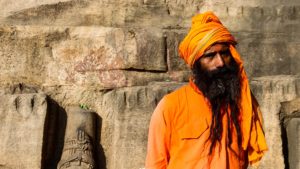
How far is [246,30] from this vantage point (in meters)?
4.59

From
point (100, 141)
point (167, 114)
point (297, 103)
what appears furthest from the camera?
point (100, 141)

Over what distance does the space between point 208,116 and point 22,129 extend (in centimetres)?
183

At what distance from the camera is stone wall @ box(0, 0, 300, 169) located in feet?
12.3

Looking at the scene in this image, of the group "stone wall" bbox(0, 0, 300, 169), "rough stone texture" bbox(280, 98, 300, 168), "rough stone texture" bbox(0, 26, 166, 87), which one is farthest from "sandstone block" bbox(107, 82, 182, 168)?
"rough stone texture" bbox(280, 98, 300, 168)

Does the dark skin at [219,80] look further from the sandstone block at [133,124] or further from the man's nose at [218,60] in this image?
the sandstone block at [133,124]

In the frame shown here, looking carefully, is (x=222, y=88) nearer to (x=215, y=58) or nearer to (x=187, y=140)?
(x=215, y=58)

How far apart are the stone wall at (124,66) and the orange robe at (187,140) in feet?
4.18

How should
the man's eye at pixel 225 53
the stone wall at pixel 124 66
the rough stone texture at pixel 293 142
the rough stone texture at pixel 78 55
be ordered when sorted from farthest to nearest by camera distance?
the rough stone texture at pixel 78 55
the stone wall at pixel 124 66
the rough stone texture at pixel 293 142
the man's eye at pixel 225 53

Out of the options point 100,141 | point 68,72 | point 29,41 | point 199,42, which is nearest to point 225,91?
point 199,42

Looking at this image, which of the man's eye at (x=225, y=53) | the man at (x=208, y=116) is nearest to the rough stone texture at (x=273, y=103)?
the man at (x=208, y=116)

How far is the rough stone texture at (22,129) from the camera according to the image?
3.75 m

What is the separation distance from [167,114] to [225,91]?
0.34m

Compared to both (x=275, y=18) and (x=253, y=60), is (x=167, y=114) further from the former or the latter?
(x=275, y=18)

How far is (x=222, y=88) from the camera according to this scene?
256 cm
